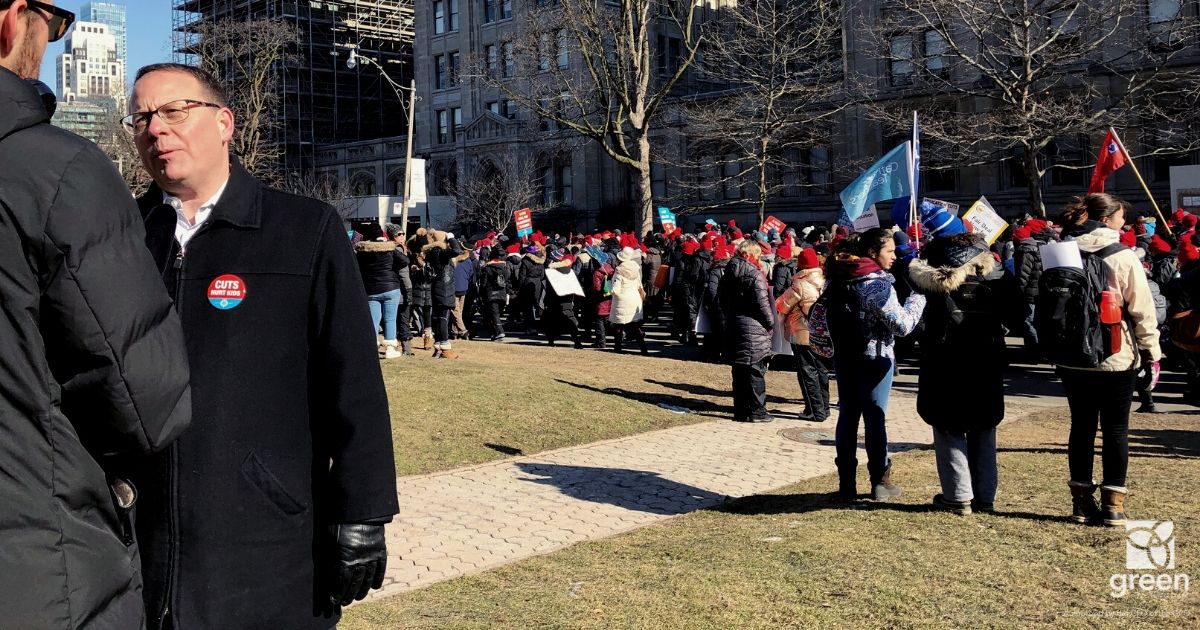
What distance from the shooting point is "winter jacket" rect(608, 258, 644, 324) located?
61.8ft

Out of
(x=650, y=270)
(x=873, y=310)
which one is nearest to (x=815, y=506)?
(x=873, y=310)

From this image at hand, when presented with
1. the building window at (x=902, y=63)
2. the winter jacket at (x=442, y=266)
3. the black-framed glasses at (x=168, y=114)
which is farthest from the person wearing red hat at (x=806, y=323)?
the building window at (x=902, y=63)

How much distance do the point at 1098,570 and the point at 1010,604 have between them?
34.2 inches

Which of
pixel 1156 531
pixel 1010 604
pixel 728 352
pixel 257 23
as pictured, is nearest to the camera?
pixel 1010 604

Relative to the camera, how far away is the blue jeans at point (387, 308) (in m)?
14.6

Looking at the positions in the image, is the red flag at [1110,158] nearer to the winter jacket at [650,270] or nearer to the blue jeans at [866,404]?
the blue jeans at [866,404]

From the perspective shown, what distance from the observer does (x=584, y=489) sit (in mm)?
8812

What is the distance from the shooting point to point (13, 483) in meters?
1.90

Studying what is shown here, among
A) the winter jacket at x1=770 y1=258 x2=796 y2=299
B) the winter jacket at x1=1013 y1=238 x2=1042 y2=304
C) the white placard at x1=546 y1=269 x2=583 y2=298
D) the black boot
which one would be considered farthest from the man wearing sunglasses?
the white placard at x1=546 y1=269 x2=583 y2=298

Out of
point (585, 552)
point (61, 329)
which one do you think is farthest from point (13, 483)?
point (585, 552)

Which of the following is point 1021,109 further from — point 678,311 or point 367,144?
point 367,144

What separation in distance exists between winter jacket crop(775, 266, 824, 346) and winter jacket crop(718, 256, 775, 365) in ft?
0.97

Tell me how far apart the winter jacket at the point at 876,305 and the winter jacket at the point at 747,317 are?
14.1 feet

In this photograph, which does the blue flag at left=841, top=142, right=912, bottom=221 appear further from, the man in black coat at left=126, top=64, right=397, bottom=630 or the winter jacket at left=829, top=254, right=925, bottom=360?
the man in black coat at left=126, top=64, right=397, bottom=630
